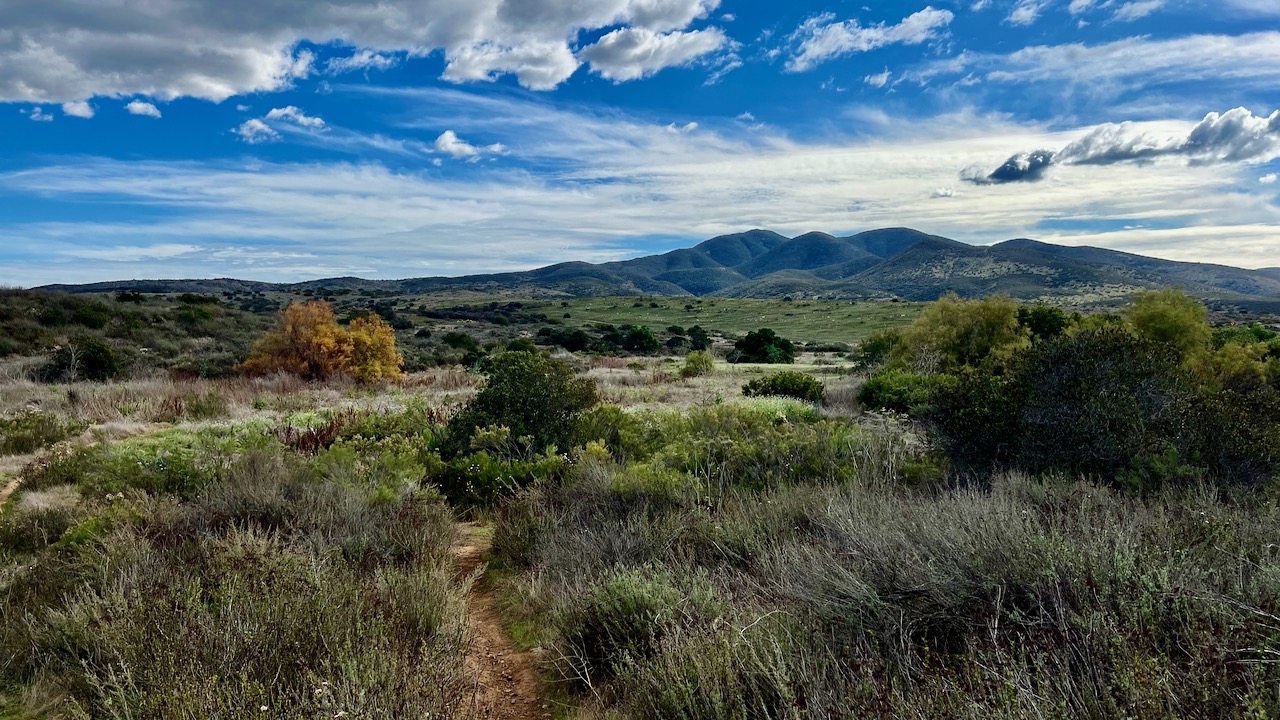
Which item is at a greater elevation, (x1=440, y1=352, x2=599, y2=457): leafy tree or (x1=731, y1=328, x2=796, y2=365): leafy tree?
(x1=440, y1=352, x2=599, y2=457): leafy tree

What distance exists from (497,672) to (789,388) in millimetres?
15299

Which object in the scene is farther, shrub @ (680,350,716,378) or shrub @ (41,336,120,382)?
shrub @ (680,350,716,378)

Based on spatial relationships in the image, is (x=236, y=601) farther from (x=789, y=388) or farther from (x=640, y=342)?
(x=640, y=342)

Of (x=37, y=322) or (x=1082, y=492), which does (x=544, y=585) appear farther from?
(x=37, y=322)

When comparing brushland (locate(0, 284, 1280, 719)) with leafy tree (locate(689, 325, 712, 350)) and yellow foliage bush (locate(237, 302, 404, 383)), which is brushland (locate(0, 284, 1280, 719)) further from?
leafy tree (locate(689, 325, 712, 350))

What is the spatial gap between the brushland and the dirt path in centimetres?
14

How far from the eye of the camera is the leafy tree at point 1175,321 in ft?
44.7

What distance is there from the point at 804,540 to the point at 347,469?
4.79 metres

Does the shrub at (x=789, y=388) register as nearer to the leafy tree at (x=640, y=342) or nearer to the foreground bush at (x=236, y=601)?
the foreground bush at (x=236, y=601)

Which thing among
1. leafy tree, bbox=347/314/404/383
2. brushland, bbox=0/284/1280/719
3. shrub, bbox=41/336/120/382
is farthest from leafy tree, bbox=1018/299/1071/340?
shrub, bbox=41/336/120/382

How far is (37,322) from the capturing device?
110 ft

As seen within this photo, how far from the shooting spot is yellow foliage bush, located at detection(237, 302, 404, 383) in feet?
70.1

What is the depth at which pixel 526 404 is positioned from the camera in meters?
9.88

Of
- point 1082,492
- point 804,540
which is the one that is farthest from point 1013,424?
point 804,540
